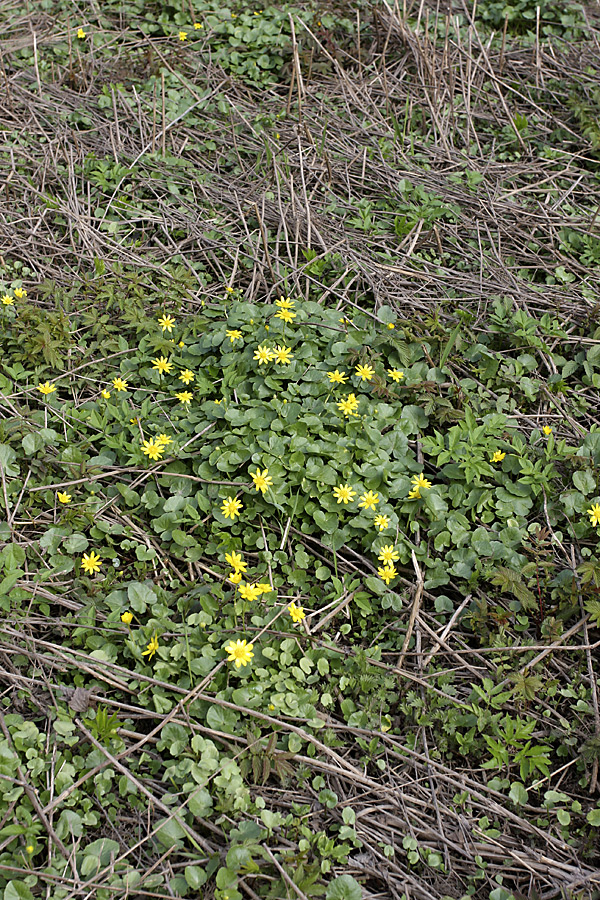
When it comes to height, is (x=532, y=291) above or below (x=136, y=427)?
above

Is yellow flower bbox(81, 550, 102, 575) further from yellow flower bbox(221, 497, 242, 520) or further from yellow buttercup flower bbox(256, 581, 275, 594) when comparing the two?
yellow buttercup flower bbox(256, 581, 275, 594)

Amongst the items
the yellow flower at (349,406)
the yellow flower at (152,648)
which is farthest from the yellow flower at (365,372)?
the yellow flower at (152,648)

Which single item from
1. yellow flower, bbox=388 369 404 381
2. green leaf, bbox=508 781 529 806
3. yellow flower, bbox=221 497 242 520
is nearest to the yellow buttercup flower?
yellow flower, bbox=221 497 242 520

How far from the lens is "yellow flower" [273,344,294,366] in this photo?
2.97 meters

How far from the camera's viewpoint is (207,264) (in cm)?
385

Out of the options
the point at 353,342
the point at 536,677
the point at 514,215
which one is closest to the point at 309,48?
the point at 514,215

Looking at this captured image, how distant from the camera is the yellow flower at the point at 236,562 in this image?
2471 millimetres

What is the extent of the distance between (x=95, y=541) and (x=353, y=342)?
1371 millimetres

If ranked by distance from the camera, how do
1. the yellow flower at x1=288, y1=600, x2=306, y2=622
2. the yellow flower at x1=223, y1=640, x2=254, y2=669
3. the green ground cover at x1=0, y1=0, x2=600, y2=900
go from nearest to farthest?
the green ground cover at x1=0, y1=0, x2=600, y2=900 → the yellow flower at x1=223, y1=640, x2=254, y2=669 → the yellow flower at x1=288, y1=600, x2=306, y2=622

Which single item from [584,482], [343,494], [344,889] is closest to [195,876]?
[344,889]

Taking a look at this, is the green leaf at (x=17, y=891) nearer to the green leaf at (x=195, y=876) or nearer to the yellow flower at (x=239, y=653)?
the green leaf at (x=195, y=876)

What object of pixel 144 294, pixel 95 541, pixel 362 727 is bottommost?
pixel 362 727

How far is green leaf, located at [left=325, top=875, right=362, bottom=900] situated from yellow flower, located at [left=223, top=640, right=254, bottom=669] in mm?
646

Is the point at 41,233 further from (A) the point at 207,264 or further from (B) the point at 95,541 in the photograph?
(B) the point at 95,541
